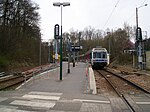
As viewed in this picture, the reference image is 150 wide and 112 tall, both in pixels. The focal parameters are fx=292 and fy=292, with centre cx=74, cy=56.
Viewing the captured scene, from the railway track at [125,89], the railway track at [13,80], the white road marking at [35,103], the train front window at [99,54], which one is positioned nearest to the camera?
the white road marking at [35,103]

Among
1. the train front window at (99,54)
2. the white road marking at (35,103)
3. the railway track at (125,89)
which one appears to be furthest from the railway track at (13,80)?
the train front window at (99,54)

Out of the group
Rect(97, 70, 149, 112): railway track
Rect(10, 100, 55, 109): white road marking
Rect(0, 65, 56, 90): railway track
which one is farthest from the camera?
Rect(0, 65, 56, 90): railway track

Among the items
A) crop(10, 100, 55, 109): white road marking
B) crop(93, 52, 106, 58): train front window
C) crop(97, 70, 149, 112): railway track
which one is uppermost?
crop(93, 52, 106, 58): train front window

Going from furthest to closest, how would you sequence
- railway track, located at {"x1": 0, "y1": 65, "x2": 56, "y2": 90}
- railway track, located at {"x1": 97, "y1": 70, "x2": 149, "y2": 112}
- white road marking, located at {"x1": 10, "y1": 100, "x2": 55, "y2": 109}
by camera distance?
railway track, located at {"x1": 0, "y1": 65, "x2": 56, "y2": 90} → railway track, located at {"x1": 97, "y1": 70, "x2": 149, "y2": 112} → white road marking, located at {"x1": 10, "y1": 100, "x2": 55, "y2": 109}

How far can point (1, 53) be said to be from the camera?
143 feet

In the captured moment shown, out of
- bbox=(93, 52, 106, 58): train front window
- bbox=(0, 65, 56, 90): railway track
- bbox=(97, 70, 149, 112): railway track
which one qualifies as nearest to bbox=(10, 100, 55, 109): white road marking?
bbox=(97, 70, 149, 112): railway track

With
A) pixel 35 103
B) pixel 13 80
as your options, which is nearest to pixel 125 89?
pixel 35 103

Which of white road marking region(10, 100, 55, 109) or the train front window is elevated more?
the train front window

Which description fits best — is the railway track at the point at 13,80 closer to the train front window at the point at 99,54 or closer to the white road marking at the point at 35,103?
the white road marking at the point at 35,103

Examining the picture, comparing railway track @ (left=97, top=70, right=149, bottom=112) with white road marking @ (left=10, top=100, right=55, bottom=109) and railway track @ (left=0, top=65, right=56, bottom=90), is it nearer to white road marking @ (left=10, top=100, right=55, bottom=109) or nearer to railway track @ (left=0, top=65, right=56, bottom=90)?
white road marking @ (left=10, top=100, right=55, bottom=109)

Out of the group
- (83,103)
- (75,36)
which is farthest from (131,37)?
(83,103)

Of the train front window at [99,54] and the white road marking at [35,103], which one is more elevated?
the train front window at [99,54]

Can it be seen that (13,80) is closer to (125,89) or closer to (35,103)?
(125,89)

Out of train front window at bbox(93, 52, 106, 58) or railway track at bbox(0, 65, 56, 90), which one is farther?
train front window at bbox(93, 52, 106, 58)
